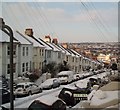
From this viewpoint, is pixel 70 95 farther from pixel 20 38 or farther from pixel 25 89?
pixel 20 38

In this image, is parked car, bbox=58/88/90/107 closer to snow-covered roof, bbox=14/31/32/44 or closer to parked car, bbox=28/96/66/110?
parked car, bbox=28/96/66/110

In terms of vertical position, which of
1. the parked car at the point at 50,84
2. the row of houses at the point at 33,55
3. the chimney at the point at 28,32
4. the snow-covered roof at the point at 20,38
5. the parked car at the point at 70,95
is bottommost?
the parked car at the point at 50,84

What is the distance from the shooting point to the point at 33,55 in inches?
512

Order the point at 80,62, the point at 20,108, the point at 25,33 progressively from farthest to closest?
1. the point at 80,62
2. the point at 25,33
3. the point at 20,108

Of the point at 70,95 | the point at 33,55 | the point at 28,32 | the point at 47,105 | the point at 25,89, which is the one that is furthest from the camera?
the point at 28,32

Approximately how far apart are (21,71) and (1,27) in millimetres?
9024

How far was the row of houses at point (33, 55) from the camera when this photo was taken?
1041 cm

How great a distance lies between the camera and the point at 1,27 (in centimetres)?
221

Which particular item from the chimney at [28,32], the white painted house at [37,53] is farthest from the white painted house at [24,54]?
the chimney at [28,32]

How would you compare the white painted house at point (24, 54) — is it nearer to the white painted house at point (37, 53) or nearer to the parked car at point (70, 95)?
the white painted house at point (37, 53)

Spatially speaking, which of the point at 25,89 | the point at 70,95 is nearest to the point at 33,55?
the point at 25,89

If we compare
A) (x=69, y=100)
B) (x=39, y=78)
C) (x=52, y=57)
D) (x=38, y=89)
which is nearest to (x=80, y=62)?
(x=52, y=57)

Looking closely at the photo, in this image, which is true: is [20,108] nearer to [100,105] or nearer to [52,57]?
[100,105]

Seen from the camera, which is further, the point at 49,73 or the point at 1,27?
the point at 49,73
